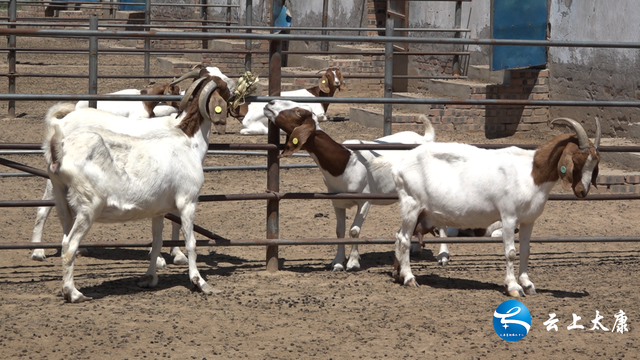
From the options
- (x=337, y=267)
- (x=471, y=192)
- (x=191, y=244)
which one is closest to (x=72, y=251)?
(x=191, y=244)

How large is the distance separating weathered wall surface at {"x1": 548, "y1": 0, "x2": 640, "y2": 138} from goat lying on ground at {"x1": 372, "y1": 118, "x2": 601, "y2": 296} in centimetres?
555

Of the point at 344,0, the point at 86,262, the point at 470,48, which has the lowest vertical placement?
the point at 86,262

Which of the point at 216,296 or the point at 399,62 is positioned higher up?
the point at 399,62

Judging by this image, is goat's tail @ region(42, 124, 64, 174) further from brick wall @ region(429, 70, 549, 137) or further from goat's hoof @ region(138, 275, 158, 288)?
brick wall @ region(429, 70, 549, 137)

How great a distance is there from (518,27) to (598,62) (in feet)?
4.89

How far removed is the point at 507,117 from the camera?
513 inches

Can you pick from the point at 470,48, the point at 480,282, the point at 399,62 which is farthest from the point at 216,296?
the point at 399,62

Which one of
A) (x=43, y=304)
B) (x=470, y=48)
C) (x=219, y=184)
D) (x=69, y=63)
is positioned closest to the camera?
(x=43, y=304)

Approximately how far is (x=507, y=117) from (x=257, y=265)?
7686 millimetres

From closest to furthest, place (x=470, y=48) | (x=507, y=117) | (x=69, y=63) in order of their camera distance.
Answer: (x=507, y=117)
(x=470, y=48)
(x=69, y=63)

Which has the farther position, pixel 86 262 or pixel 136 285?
pixel 86 262

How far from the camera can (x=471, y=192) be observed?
A: 5512mm

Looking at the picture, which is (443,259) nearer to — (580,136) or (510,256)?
(510,256)

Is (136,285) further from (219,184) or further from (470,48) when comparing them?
(470,48)
